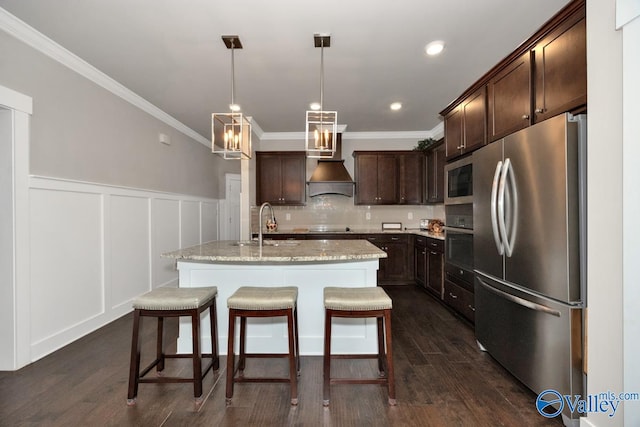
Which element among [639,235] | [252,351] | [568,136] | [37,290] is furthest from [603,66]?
[37,290]

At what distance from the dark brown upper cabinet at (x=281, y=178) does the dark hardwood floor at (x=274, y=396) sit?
3204 mm

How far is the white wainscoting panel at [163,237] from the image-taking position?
13.4 feet

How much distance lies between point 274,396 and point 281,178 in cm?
399

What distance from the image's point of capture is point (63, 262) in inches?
106

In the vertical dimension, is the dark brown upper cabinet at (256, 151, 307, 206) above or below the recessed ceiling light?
below

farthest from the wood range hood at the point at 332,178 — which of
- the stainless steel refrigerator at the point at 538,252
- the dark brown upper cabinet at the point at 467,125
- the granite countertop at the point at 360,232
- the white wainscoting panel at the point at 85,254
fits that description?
the stainless steel refrigerator at the point at 538,252

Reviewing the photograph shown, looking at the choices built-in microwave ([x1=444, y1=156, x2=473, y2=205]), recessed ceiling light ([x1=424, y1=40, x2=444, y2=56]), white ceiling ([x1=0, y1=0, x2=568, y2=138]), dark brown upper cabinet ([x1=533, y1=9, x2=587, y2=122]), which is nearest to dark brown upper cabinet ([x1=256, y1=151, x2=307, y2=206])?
white ceiling ([x1=0, y1=0, x2=568, y2=138])

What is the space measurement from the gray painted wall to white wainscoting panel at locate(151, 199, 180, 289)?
0.27m

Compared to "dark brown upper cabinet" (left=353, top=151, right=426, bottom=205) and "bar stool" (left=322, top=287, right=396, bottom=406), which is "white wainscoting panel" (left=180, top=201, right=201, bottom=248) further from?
"bar stool" (left=322, top=287, right=396, bottom=406)

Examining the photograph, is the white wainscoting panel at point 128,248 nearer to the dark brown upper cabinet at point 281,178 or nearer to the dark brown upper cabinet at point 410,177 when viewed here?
the dark brown upper cabinet at point 281,178

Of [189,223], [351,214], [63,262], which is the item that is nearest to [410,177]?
[351,214]

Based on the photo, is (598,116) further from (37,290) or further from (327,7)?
(37,290)

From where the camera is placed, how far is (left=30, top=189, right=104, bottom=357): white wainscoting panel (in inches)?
96.8

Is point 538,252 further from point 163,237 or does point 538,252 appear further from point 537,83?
point 163,237
